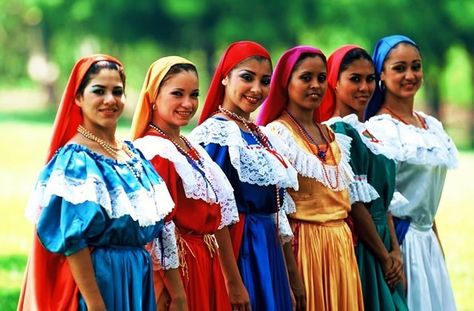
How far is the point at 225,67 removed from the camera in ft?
20.0

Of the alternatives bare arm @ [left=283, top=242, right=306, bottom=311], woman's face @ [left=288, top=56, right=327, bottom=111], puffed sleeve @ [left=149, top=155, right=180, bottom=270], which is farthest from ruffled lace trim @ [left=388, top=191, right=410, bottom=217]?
puffed sleeve @ [left=149, top=155, right=180, bottom=270]

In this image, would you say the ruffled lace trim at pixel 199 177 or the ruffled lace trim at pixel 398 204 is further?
the ruffled lace trim at pixel 398 204

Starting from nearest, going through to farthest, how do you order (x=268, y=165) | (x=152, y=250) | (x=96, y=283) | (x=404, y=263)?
(x=96, y=283) → (x=152, y=250) → (x=268, y=165) → (x=404, y=263)

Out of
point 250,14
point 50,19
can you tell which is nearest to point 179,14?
point 250,14

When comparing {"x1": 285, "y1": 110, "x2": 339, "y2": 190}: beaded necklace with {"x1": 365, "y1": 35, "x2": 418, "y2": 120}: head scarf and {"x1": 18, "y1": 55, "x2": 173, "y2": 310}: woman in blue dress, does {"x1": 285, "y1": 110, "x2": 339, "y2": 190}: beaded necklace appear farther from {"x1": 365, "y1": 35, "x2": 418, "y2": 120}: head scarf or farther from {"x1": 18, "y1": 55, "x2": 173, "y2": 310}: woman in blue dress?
{"x1": 18, "y1": 55, "x2": 173, "y2": 310}: woman in blue dress

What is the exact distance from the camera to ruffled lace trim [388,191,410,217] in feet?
23.1

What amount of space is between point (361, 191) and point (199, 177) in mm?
1353

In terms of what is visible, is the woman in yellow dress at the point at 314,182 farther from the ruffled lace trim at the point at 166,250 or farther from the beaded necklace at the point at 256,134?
the ruffled lace trim at the point at 166,250

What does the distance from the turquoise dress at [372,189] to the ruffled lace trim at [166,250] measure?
1.61 metres

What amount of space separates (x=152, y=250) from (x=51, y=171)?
2.28 ft

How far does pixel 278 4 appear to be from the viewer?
39.5 metres

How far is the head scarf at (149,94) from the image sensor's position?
5.67 metres

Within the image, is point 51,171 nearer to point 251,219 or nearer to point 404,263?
point 251,219

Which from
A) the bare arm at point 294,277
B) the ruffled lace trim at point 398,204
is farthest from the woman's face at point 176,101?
the ruffled lace trim at point 398,204
